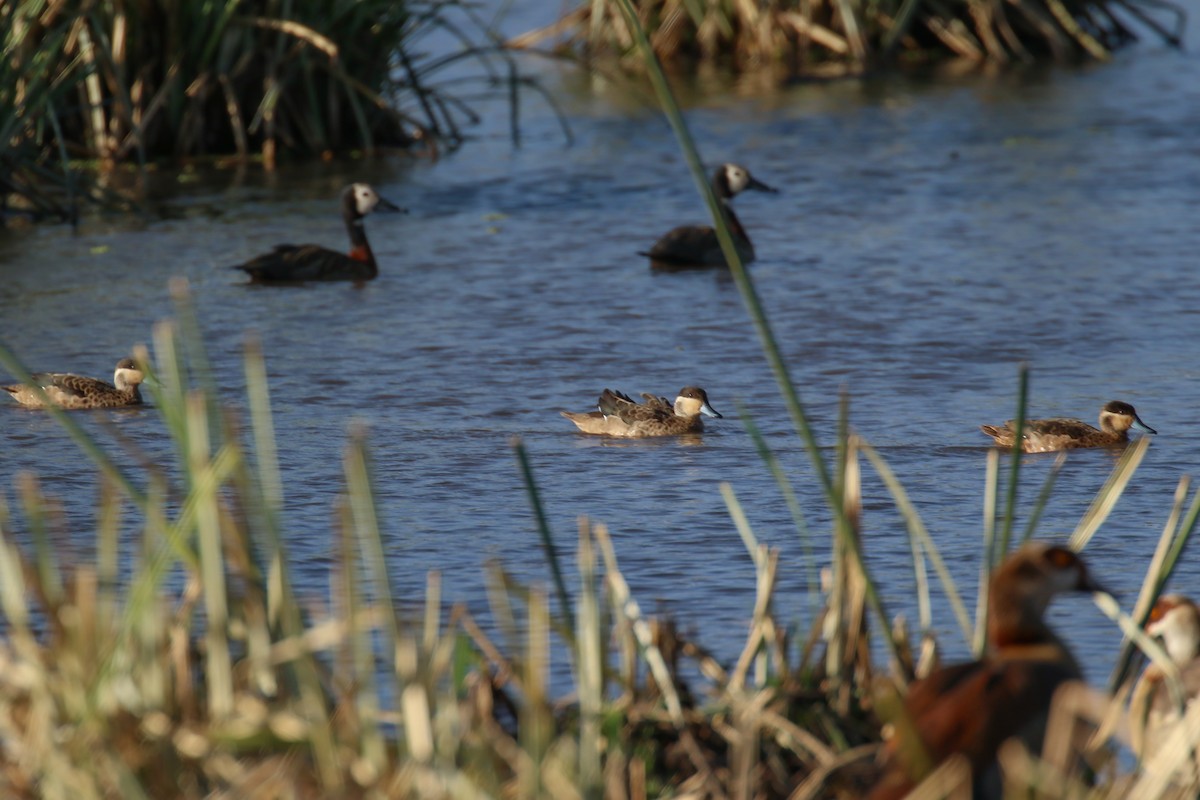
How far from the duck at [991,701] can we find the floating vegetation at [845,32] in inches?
670

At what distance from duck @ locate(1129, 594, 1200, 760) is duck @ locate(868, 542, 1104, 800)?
28cm

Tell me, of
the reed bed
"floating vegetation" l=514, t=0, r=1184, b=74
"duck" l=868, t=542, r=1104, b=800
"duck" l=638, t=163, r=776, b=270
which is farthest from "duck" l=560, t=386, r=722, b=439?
"floating vegetation" l=514, t=0, r=1184, b=74

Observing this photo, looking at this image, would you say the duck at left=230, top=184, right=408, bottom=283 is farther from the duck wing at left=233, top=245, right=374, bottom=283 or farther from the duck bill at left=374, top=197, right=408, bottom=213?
the duck bill at left=374, top=197, right=408, bottom=213

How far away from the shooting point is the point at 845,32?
2095 cm

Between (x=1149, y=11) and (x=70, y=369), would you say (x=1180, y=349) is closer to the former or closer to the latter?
(x=70, y=369)

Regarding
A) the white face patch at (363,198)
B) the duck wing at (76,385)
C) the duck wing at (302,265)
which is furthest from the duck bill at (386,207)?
the duck wing at (76,385)

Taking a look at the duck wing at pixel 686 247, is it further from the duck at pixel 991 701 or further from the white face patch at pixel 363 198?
the duck at pixel 991 701

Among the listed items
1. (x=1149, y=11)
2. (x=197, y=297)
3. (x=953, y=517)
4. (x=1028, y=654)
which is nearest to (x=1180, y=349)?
(x=953, y=517)

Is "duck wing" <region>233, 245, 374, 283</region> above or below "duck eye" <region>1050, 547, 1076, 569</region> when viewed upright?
below

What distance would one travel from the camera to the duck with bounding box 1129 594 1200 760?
3.96 meters

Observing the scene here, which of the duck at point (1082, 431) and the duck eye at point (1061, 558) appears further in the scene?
the duck at point (1082, 431)

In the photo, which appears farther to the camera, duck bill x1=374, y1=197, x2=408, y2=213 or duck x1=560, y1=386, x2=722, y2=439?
duck bill x1=374, y1=197, x2=408, y2=213

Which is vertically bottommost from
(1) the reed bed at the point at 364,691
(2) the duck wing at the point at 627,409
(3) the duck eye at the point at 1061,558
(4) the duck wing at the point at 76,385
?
(4) the duck wing at the point at 76,385

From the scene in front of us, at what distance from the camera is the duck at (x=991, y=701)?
3293mm
